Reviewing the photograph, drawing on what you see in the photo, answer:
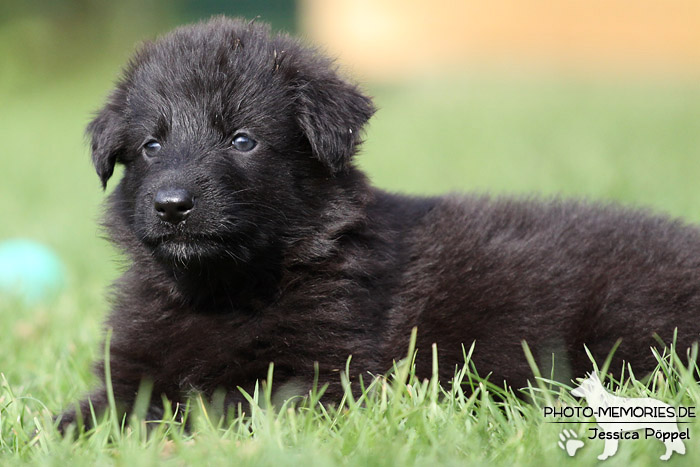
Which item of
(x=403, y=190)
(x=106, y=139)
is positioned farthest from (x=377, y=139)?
(x=106, y=139)

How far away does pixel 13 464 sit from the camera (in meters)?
2.19

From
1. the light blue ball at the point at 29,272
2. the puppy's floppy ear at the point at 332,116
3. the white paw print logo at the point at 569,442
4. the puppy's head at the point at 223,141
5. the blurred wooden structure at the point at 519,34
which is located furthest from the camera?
the blurred wooden structure at the point at 519,34

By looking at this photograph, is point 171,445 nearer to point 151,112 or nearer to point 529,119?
point 151,112

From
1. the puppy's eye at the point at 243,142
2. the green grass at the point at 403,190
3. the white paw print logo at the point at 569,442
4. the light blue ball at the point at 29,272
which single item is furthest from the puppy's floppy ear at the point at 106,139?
the white paw print logo at the point at 569,442

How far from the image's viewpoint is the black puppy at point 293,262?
2.81m

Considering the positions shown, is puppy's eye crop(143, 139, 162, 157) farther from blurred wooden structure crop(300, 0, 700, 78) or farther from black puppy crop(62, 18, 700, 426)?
blurred wooden structure crop(300, 0, 700, 78)

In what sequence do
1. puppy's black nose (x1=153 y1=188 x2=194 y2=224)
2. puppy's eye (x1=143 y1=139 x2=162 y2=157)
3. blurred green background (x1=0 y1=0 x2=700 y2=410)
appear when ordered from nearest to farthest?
puppy's black nose (x1=153 y1=188 x2=194 y2=224)
puppy's eye (x1=143 y1=139 x2=162 y2=157)
blurred green background (x1=0 y1=0 x2=700 y2=410)

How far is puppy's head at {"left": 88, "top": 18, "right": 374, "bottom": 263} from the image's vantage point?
2.80 meters

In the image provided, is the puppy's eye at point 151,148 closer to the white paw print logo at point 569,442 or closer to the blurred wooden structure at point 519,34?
the white paw print logo at point 569,442

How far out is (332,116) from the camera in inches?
119

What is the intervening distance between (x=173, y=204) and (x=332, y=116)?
69cm

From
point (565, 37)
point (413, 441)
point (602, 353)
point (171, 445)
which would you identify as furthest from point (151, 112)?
point (565, 37)

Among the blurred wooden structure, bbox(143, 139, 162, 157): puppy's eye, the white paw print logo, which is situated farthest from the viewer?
the blurred wooden structure

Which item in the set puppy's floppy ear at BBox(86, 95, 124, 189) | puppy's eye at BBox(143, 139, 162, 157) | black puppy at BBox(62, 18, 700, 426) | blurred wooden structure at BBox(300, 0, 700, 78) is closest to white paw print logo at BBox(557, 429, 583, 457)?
black puppy at BBox(62, 18, 700, 426)
